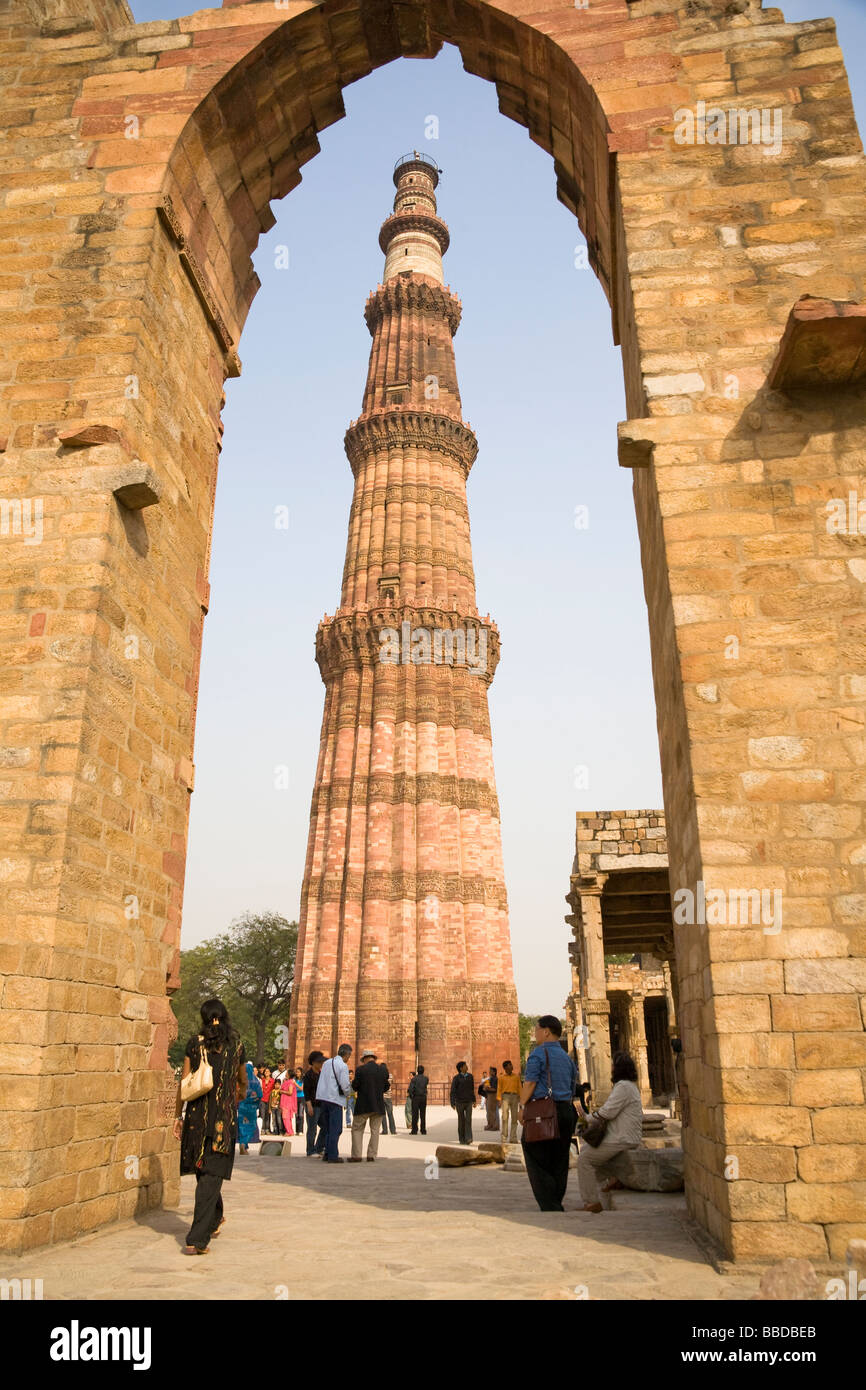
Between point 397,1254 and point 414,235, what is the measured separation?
34.3 meters

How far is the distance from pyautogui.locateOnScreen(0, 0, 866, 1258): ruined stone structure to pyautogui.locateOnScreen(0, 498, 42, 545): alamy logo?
0.07 ft

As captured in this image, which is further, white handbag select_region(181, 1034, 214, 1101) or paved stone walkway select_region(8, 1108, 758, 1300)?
white handbag select_region(181, 1034, 214, 1101)

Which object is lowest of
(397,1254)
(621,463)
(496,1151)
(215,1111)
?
(496,1151)

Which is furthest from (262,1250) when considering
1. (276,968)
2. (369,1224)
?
(276,968)

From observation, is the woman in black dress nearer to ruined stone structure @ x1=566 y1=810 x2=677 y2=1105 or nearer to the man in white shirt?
the man in white shirt

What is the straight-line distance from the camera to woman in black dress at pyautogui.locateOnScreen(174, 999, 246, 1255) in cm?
399

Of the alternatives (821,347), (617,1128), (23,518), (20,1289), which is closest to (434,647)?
(617,1128)

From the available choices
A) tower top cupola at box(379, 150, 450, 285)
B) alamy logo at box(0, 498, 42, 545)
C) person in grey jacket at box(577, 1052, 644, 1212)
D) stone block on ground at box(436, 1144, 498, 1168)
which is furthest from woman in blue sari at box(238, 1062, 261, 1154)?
tower top cupola at box(379, 150, 450, 285)

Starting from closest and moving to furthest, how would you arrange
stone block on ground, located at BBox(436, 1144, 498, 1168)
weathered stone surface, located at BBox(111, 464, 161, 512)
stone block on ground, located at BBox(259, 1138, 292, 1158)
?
1. weathered stone surface, located at BBox(111, 464, 161, 512)
2. stone block on ground, located at BBox(436, 1144, 498, 1168)
3. stone block on ground, located at BBox(259, 1138, 292, 1158)

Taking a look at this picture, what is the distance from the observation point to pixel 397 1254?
3859 millimetres

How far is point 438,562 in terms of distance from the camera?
26750 mm

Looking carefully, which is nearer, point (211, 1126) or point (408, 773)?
point (211, 1126)

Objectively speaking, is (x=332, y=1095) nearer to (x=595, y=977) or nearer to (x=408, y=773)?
(x=595, y=977)
